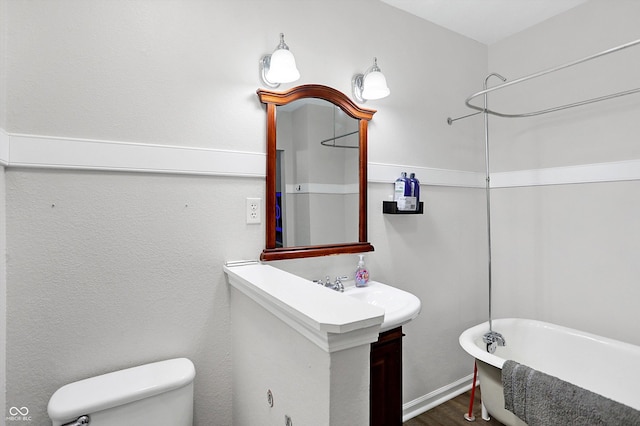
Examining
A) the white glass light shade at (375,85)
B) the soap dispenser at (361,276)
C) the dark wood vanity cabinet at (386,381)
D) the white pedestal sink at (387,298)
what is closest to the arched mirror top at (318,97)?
the white glass light shade at (375,85)

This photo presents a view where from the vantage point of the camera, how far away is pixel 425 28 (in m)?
2.19

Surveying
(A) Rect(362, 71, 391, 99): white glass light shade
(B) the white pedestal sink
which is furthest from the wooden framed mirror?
(B) the white pedestal sink

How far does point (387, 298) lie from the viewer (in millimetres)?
1684

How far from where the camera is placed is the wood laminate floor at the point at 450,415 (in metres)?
1.99

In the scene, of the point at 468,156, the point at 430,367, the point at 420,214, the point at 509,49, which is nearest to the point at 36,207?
the point at 420,214

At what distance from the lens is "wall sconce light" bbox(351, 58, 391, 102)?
69.1 inches

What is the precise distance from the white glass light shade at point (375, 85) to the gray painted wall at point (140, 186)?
0.43 feet

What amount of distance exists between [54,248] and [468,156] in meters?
2.52

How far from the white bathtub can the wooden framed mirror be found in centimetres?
85

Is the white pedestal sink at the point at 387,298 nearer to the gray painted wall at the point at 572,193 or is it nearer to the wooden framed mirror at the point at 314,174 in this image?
the wooden framed mirror at the point at 314,174

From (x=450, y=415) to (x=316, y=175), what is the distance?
5.78ft

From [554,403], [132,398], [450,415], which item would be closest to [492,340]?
[450,415]

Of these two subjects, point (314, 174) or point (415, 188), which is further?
point (415, 188)

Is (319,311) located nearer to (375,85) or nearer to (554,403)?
(554,403)
